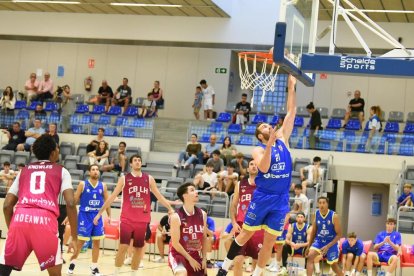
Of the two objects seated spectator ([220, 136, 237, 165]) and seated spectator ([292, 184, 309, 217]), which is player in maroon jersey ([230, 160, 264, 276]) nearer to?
seated spectator ([292, 184, 309, 217])

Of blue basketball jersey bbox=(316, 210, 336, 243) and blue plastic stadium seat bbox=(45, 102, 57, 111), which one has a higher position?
blue plastic stadium seat bbox=(45, 102, 57, 111)

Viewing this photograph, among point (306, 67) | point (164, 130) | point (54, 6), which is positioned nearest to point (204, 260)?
point (306, 67)

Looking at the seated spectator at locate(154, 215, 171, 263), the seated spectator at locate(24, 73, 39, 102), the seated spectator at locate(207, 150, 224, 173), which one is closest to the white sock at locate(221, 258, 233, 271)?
the seated spectator at locate(154, 215, 171, 263)

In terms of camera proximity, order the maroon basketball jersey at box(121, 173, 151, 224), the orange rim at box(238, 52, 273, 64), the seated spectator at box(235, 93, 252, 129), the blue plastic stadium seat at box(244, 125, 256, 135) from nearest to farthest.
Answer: the orange rim at box(238, 52, 273, 64) < the maroon basketball jersey at box(121, 173, 151, 224) < the blue plastic stadium seat at box(244, 125, 256, 135) < the seated spectator at box(235, 93, 252, 129)

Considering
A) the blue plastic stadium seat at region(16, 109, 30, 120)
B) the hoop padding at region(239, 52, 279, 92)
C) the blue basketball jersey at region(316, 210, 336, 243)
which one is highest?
the hoop padding at region(239, 52, 279, 92)

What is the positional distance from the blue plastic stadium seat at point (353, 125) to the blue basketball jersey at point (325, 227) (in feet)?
27.8

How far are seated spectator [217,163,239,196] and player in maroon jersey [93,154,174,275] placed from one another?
20.8 feet

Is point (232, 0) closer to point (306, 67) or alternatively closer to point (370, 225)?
point (370, 225)

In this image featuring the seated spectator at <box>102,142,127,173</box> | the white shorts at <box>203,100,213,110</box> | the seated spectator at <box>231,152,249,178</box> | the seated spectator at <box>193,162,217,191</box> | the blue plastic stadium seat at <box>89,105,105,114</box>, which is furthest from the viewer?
the white shorts at <box>203,100,213,110</box>

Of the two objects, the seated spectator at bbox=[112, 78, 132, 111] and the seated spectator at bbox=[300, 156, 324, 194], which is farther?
the seated spectator at bbox=[112, 78, 132, 111]

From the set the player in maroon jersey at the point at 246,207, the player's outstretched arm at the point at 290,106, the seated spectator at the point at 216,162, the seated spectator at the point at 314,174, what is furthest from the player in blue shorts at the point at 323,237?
the seated spectator at the point at 216,162

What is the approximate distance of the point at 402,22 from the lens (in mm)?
24172

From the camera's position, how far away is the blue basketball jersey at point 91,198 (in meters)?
14.1

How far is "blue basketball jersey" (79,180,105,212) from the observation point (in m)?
14.1
